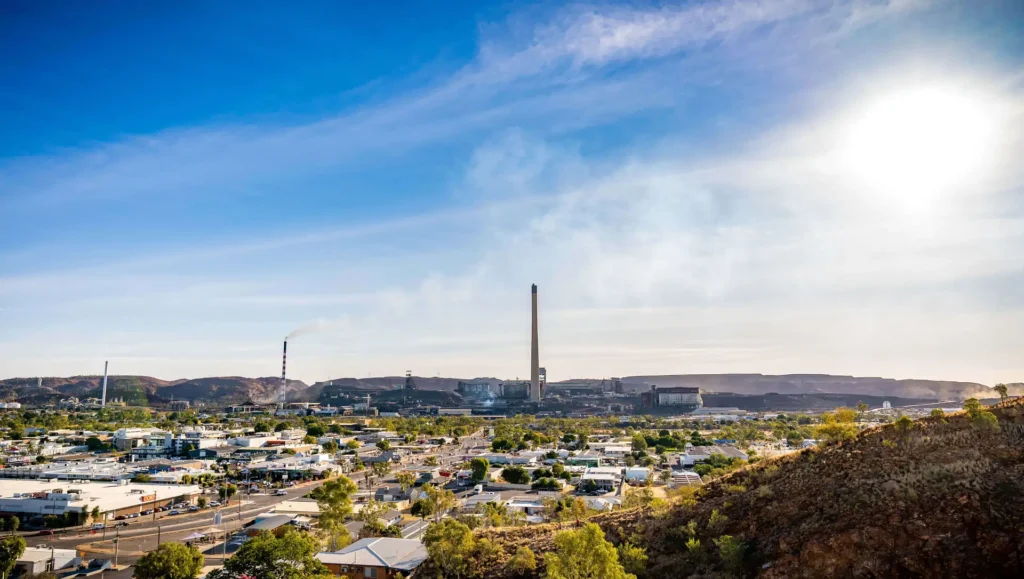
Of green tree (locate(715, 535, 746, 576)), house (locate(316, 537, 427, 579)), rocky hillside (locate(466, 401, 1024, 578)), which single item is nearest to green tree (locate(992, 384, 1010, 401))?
rocky hillside (locate(466, 401, 1024, 578))

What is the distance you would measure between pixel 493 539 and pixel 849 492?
525 inches

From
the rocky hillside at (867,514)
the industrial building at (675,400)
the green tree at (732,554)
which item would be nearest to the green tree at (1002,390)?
the rocky hillside at (867,514)

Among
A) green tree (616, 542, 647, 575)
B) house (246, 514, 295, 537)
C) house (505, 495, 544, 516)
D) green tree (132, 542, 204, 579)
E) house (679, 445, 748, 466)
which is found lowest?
house (246, 514, 295, 537)

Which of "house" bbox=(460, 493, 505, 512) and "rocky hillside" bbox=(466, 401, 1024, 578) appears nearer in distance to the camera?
"rocky hillside" bbox=(466, 401, 1024, 578)

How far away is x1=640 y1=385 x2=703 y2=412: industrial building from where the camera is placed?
19088 cm

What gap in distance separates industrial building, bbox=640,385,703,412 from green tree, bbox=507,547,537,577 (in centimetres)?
17365

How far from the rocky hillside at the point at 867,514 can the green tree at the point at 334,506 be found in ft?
42.6

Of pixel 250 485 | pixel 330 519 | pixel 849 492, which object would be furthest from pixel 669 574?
pixel 250 485

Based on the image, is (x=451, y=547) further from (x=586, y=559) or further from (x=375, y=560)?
(x=586, y=559)

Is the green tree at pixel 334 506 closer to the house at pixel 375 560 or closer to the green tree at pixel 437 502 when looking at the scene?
the house at pixel 375 560

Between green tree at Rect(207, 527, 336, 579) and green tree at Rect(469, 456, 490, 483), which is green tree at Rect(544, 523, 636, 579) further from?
green tree at Rect(469, 456, 490, 483)

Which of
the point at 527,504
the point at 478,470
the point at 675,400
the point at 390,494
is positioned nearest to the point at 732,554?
the point at 527,504

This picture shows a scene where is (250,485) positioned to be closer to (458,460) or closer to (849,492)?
(458,460)

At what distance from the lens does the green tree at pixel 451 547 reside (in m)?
24.5
